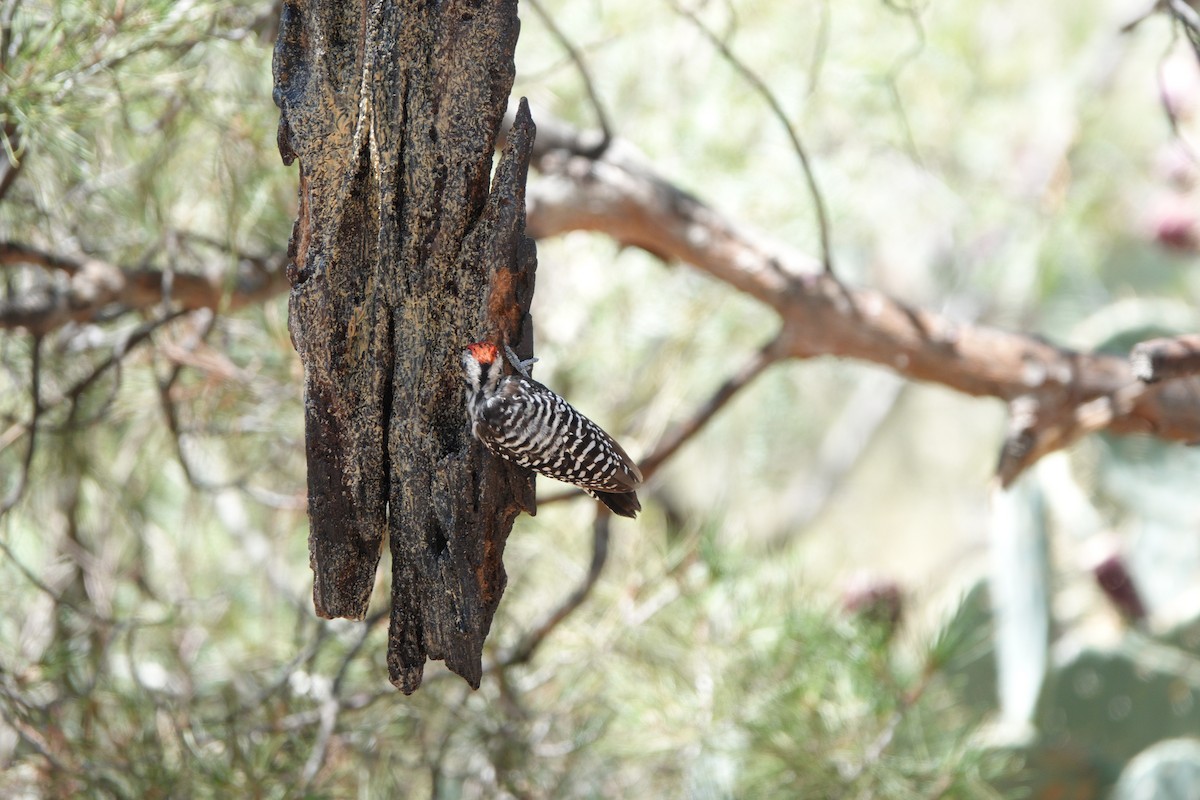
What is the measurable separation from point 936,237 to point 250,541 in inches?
125

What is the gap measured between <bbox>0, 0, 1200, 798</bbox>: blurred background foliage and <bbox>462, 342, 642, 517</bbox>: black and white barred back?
64 cm

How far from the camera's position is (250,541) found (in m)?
3.29

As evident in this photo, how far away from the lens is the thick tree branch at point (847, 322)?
183 cm

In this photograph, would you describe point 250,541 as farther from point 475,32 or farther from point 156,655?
point 475,32

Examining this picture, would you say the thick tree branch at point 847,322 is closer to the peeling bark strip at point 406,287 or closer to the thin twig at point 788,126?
the thin twig at point 788,126

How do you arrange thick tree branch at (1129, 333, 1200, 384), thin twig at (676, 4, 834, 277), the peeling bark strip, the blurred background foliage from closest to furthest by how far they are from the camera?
the peeling bark strip
thick tree branch at (1129, 333, 1200, 384)
thin twig at (676, 4, 834, 277)
the blurred background foliage

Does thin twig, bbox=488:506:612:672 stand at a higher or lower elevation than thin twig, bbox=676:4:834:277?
lower

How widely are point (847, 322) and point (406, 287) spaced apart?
1.05 metres

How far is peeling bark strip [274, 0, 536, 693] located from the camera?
1.02 m

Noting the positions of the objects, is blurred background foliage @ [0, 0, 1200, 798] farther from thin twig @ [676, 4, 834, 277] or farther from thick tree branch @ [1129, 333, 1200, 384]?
thick tree branch @ [1129, 333, 1200, 384]

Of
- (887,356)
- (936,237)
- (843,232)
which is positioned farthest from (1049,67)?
(887,356)

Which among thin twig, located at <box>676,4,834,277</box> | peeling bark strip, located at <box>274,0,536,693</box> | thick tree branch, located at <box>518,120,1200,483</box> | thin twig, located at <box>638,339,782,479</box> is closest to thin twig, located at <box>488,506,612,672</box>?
thin twig, located at <box>638,339,782,479</box>

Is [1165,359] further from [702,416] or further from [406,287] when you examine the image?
[406,287]

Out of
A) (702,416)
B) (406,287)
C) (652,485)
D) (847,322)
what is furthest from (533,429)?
(652,485)
